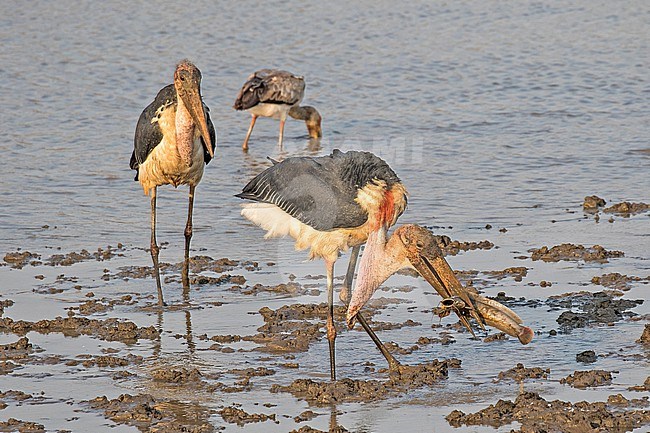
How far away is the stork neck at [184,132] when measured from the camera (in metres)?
7.92

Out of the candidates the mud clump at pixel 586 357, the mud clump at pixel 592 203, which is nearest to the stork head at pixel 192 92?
the mud clump at pixel 586 357

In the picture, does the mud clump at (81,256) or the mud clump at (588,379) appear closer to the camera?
the mud clump at (588,379)

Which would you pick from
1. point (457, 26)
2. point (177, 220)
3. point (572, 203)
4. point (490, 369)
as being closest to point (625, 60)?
point (457, 26)

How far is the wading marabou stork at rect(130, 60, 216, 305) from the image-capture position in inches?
307

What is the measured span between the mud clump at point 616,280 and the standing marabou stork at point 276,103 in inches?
263

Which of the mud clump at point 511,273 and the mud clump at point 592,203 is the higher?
the mud clump at point 592,203

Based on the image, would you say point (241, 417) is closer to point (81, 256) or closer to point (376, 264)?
point (376, 264)

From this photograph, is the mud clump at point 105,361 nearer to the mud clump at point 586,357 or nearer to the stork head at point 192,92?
the stork head at point 192,92

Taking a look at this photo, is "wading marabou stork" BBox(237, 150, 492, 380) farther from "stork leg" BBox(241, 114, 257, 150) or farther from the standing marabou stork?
the standing marabou stork

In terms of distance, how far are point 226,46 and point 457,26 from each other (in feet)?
13.1

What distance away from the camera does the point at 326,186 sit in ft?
21.3

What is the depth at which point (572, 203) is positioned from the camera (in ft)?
34.0

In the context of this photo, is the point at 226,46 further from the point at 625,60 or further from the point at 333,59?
the point at 625,60

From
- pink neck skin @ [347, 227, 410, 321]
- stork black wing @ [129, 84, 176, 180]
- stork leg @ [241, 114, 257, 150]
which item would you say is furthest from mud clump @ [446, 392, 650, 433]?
stork leg @ [241, 114, 257, 150]
